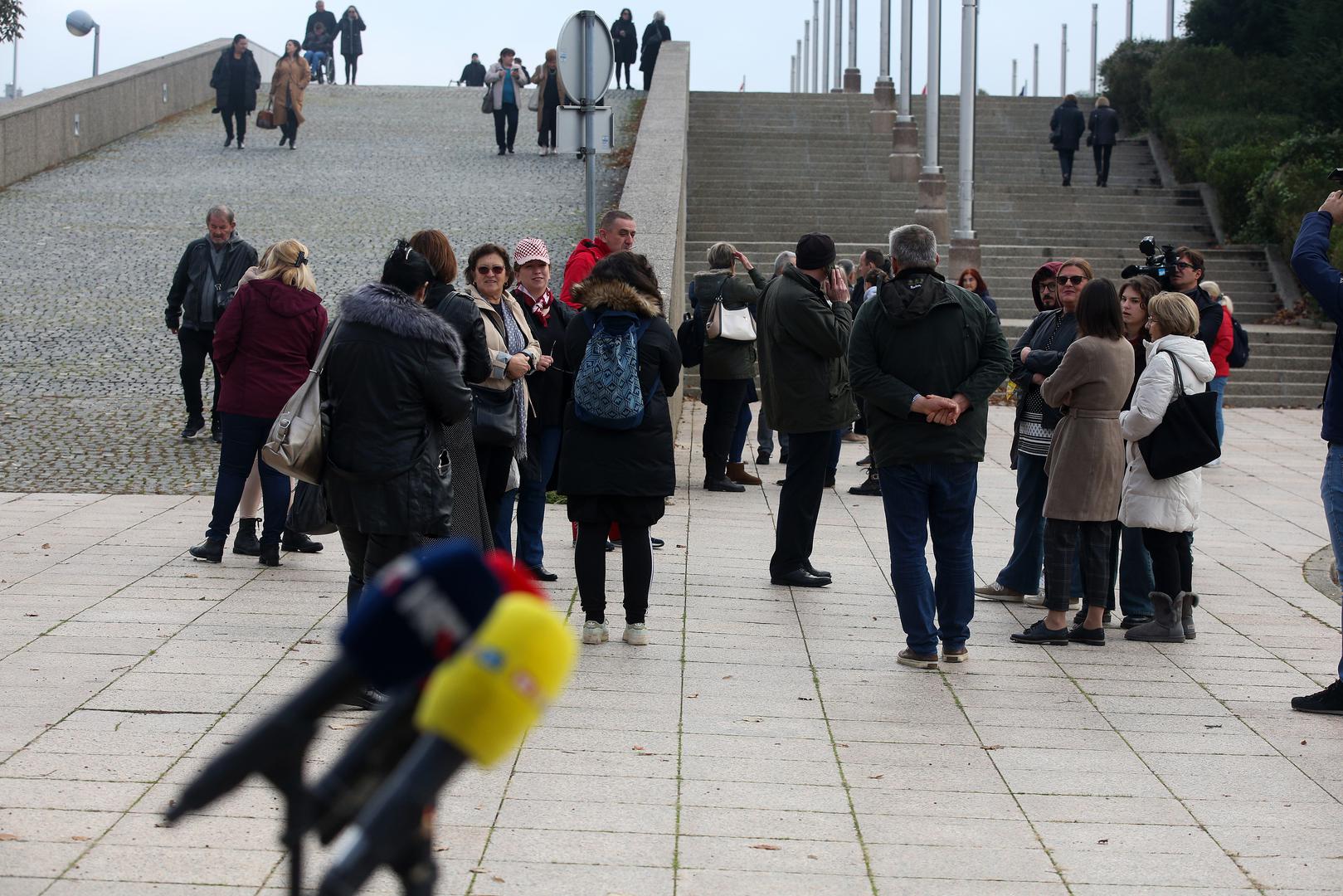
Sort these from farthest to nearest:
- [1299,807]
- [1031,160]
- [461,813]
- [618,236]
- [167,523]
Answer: [1031,160] → [167,523] → [618,236] → [1299,807] → [461,813]

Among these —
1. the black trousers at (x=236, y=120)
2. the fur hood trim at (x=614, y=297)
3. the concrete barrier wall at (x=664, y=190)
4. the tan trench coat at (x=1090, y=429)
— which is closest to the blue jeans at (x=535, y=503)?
the concrete barrier wall at (x=664, y=190)

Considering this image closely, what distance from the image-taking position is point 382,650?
2.01 metres

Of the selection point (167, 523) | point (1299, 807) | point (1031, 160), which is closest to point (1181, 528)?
point (1299, 807)

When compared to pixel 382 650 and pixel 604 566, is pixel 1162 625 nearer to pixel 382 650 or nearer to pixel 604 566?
pixel 604 566

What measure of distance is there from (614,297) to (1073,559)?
7.97 ft

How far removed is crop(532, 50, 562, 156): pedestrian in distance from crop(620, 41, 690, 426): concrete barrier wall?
166cm

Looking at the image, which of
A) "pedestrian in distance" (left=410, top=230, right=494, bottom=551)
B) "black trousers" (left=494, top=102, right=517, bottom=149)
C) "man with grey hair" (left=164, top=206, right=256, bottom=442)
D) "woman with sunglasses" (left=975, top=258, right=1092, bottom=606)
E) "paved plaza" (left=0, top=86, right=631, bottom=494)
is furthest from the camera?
"black trousers" (left=494, top=102, right=517, bottom=149)

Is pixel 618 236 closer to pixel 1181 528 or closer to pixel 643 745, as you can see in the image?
pixel 1181 528

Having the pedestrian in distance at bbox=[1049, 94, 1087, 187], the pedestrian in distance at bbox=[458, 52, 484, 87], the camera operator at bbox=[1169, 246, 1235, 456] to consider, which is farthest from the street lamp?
the camera operator at bbox=[1169, 246, 1235, 456]

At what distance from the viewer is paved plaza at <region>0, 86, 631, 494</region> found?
40.1 feet

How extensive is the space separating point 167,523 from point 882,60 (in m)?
29.4

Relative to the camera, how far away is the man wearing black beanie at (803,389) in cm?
818

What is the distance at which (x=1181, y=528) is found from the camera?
23.8 ft

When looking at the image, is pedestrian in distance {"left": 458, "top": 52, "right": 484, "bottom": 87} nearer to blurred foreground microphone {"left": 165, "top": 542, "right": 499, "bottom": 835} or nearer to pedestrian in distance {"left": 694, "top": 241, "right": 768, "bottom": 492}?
pedestrian in distance {"left": 694, "top": 241, "right": 768, "bottom": 492}
